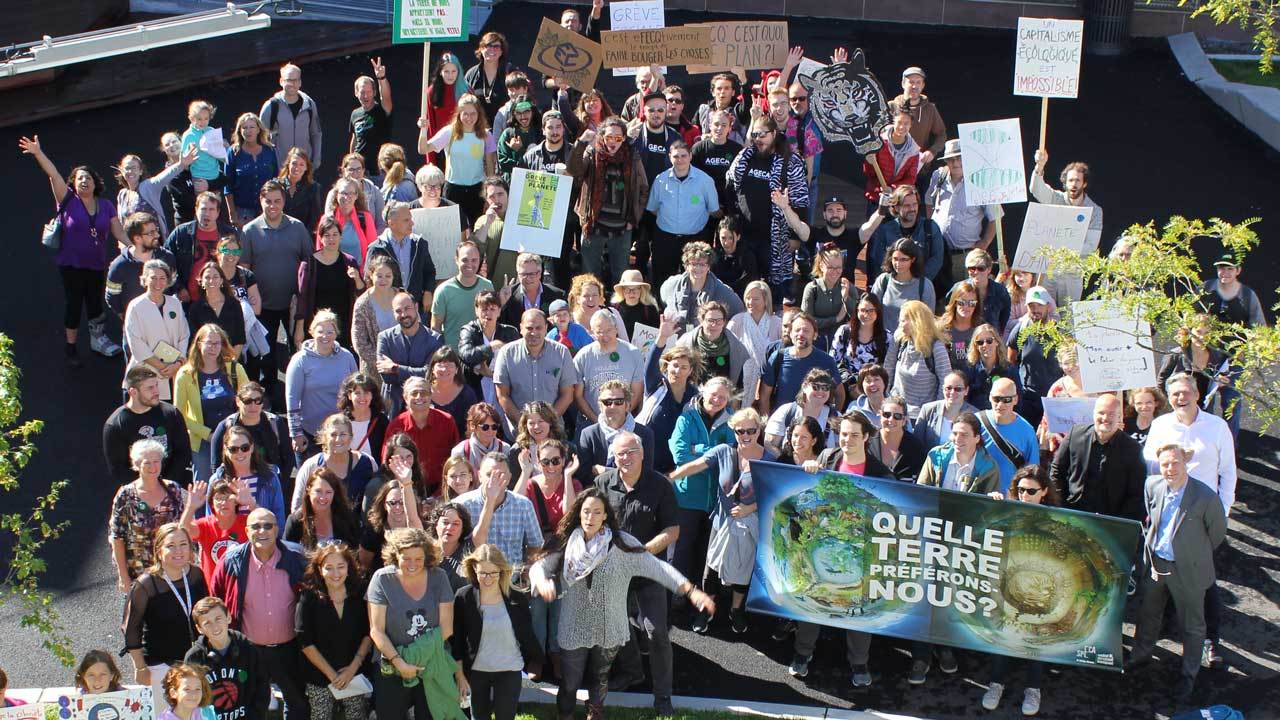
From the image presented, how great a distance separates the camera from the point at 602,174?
13.6 meters

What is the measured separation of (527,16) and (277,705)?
552 inches

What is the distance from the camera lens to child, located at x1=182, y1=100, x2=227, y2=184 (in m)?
14.1

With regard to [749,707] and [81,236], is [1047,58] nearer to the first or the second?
[749,707]

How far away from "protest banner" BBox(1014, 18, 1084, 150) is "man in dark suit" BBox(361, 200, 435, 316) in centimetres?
579

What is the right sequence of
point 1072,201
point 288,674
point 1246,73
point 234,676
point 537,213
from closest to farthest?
point 234,676
point 288,674
point 537,213
point 1072,201
point 1246,73

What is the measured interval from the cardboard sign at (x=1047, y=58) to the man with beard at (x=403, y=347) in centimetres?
638

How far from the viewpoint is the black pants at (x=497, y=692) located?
9.52m

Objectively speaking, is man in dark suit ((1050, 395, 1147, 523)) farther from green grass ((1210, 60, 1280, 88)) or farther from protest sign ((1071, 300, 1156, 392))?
green grass ((1210, 60, 1280, 88))

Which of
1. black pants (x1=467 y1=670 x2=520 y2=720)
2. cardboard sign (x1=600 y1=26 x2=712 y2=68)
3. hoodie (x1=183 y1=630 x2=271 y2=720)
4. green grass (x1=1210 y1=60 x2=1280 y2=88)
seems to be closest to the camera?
hoodie (x1=183 y1=630 x2=271 y2=720)

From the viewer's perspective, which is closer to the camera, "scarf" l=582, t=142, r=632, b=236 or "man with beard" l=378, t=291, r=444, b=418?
"man with beard" l=378, t=291, r=444, b=418

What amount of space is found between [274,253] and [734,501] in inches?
185

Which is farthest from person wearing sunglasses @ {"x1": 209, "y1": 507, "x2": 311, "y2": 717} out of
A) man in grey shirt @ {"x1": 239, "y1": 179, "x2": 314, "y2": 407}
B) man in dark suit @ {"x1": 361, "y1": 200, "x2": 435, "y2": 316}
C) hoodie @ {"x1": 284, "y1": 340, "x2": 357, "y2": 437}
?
man in dark suit @ {"x1": 361, "y1": 200, "x2": 435, "y2": 316}

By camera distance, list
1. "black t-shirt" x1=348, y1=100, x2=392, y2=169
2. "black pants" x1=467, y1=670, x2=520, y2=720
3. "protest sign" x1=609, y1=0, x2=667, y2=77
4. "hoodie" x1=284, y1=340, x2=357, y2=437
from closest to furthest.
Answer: "black pants" x1=467, y1=670, x2=520, y2=720 → "hoodie" x1=284, y1=340, x2=357, y2=437 → "black t-shirt" x1=348, y1=100, x2=392, y2=169 → "protest sign" x1=609, y1=0, x2=667, y2=77

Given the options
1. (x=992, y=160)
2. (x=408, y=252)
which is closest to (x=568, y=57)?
(x=408, y=252)
